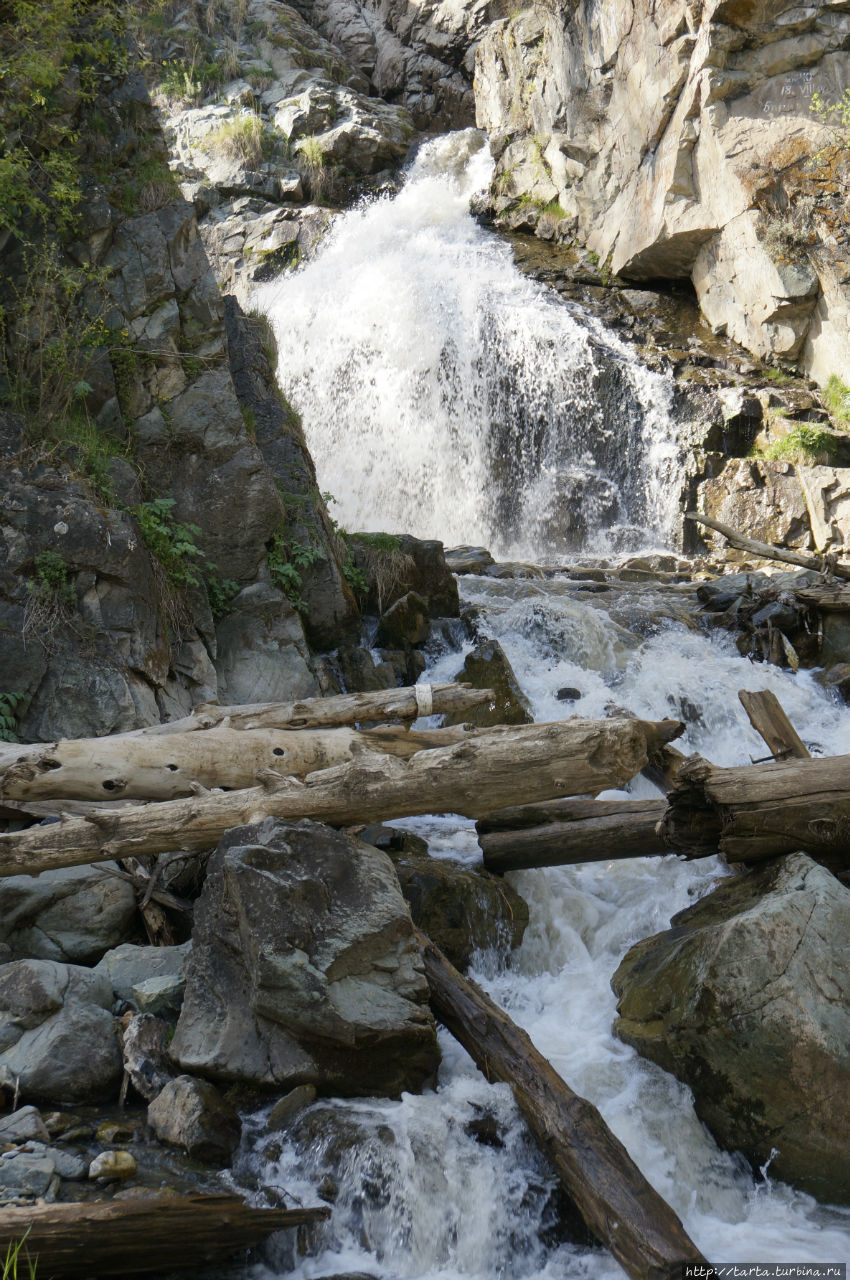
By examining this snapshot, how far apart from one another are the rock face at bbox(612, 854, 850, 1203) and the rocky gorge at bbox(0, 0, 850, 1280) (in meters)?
0.02

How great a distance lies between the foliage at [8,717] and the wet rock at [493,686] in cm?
384

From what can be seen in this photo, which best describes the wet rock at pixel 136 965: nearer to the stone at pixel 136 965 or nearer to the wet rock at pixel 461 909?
the stone at pixel 136 965

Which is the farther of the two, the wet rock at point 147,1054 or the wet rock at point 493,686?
the wet rock at point 493,686

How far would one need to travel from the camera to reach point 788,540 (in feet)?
47.3

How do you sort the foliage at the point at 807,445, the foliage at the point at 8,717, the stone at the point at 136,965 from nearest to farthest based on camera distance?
the stone at the point at 136,965 < the foliage at the point at 8,717 < the foliage at the point at 807,445

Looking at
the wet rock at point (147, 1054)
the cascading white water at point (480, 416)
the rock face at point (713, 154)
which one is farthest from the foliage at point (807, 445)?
the wet rock at point (147, 1054)

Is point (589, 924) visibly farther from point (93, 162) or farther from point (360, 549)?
point (93, 162)

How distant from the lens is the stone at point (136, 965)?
4.12 metres

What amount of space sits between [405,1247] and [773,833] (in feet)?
8.38

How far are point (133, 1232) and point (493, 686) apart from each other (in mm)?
6228

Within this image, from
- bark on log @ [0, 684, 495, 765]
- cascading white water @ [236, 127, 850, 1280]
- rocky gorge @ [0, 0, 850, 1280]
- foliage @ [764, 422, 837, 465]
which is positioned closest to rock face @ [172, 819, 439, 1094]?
rocky gorge @ [0, 0, 850, 1280]

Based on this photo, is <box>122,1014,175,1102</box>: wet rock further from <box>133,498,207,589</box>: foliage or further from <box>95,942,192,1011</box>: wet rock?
<box>133,498,207,589</box>: foliage

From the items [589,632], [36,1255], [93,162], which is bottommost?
[589,632]

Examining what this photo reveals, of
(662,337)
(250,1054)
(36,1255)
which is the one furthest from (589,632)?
(662,337)
